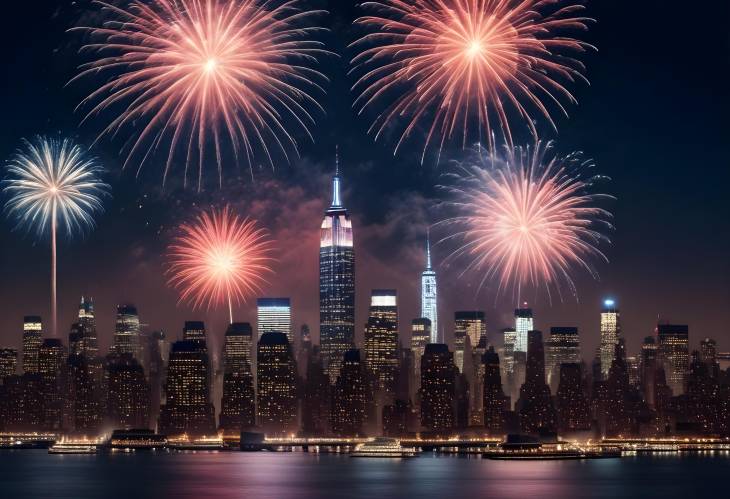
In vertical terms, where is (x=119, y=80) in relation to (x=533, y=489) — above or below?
above

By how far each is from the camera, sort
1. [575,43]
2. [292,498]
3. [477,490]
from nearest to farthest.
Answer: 1. [575,43]
2. [292,498]
3. [477,490]

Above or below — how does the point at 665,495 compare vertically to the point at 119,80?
below

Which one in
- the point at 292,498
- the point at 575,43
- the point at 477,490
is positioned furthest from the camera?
the point at 477,490

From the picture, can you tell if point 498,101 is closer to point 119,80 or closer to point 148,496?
point 119,80

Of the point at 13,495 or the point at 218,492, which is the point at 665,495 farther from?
the point at 13,495

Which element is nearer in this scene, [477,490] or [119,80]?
[119,80]

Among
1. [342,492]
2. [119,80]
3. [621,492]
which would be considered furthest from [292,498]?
[119,80]

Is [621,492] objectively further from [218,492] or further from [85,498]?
[85,498]

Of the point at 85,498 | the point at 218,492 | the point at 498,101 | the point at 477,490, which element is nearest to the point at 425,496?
the point at 477,490

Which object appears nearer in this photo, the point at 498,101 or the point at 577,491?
the point at 498,101
